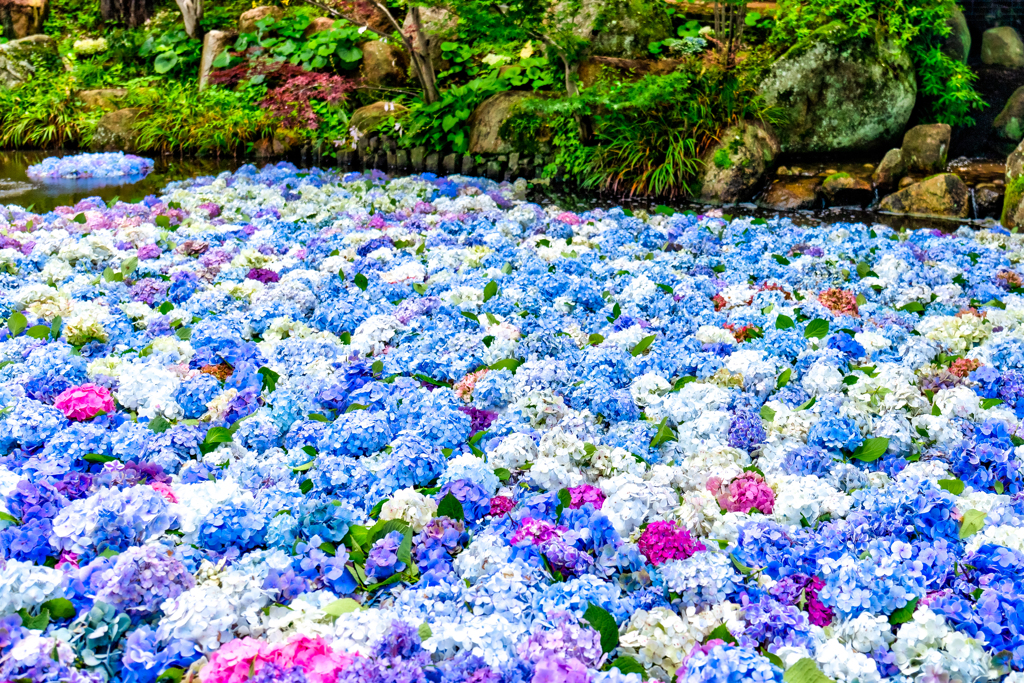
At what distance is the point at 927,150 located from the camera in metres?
7.21

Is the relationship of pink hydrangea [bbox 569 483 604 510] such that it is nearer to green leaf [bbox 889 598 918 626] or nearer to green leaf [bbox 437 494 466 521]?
green leaf [bbox 437 494 466 521]

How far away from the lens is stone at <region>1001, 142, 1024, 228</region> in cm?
584

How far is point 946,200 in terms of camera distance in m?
6.67

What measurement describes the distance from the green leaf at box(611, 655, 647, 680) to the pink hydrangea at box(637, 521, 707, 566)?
33 centimetres

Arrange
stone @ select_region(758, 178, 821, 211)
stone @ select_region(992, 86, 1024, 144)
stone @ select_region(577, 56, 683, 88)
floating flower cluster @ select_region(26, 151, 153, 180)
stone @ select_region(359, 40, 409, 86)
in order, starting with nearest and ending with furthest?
1. stone @ select_region(758, 178, 821, 211)
2. stone @ select_region(577, 56, 683, 88)
3. stone @ select_region(992, 86, 1024, 144)
4. floating flower cluster @ select_region(26, 151, 153, 180)
5. stone @ select_region(359, 40, 409, 86)

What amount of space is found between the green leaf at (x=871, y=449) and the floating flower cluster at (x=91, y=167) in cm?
832

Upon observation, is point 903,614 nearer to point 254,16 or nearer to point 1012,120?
point 1012,120

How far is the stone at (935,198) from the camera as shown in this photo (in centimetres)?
666

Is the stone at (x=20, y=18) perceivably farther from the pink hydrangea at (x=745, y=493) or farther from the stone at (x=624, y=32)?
the pink hydrangea at (x=745, y=493)

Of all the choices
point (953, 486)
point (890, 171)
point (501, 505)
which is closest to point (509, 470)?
point (501, 505)

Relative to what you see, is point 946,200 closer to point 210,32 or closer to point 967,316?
point 967,316

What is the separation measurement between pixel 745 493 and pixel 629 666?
71cm

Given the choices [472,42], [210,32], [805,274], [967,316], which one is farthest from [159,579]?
[210,32]

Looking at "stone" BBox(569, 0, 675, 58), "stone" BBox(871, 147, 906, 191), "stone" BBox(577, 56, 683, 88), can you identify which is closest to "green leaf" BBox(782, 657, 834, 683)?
"stone" BBox(871, 147, 906, 191)
